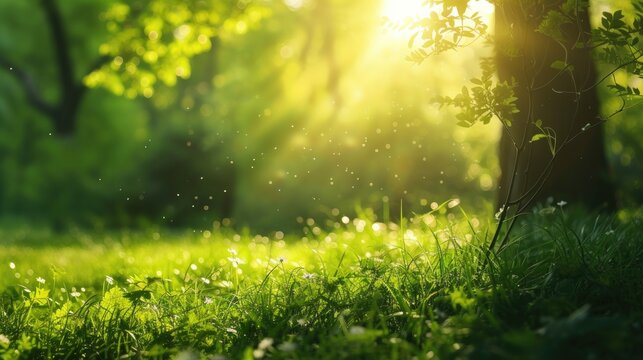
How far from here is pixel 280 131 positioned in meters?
19.9

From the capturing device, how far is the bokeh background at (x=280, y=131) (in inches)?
753

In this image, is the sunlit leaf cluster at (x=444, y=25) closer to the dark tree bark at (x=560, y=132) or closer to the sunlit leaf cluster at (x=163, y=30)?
the dark tree bark at (x=560, y=132)

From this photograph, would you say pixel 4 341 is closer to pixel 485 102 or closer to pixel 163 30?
pixel 485 102

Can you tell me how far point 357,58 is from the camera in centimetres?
2186

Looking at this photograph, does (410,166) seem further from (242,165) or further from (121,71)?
(121,71)

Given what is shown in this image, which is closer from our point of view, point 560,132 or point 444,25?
point 444,25

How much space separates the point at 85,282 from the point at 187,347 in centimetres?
349

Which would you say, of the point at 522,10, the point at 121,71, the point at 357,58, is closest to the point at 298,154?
the point at 357,58

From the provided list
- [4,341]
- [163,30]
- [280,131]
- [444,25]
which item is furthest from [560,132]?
[280,131]

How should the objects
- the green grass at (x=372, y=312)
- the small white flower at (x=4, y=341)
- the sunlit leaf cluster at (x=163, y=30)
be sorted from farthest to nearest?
1. the sunlit leaf cluster at (x=163, y=30)
2. the small white flower at (x=4, y=341)
3. the green grass at (x=372, y=312)

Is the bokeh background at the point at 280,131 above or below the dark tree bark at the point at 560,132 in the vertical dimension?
above

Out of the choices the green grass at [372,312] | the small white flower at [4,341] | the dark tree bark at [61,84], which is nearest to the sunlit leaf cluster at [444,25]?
the green grass at [372,312]

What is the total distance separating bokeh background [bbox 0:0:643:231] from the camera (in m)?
19.1

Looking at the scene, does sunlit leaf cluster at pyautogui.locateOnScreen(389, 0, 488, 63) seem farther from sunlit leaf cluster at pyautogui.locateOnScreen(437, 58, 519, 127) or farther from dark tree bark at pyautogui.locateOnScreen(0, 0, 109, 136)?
dark tree bark at pyautogui.locateOnScreen(0, 0, 109, 136)
